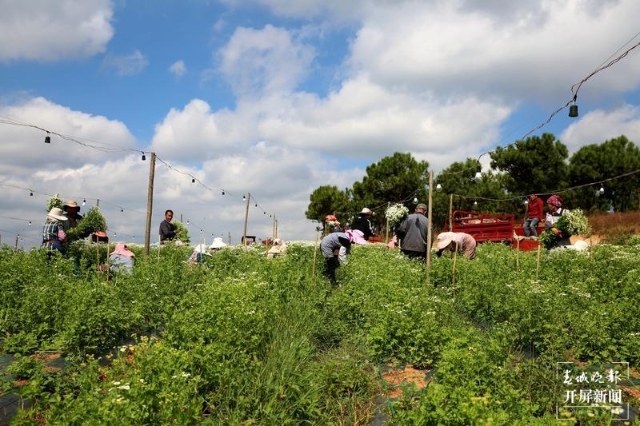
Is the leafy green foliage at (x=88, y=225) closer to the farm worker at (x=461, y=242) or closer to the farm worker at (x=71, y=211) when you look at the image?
the farm worker at (x=71, y=211)

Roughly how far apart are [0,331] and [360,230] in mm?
10509

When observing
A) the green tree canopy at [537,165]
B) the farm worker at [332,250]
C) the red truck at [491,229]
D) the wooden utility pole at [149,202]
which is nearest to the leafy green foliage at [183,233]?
the wooden utility pole at [149,202]

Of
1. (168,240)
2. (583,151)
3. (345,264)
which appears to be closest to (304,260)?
(345,264)

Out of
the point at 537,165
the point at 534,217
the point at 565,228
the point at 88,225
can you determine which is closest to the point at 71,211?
the point at 88,225

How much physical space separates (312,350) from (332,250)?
5.11 m

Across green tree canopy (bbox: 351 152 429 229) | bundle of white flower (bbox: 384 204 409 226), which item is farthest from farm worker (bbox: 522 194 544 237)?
green tree canopy (bbox: 351 152 429 229)

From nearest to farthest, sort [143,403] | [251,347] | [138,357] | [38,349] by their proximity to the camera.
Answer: [143,403] < [138,357] < [251,347] < [38,349]

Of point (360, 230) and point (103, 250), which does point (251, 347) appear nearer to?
point (103, 250)

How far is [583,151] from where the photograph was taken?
35.1m

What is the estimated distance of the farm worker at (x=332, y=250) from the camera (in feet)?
38.4

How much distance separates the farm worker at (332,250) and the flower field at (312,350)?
85.1 inches

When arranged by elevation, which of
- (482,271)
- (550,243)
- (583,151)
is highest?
(583,151)

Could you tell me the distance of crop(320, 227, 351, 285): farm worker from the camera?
38.4ft

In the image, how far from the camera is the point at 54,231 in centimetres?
1087
